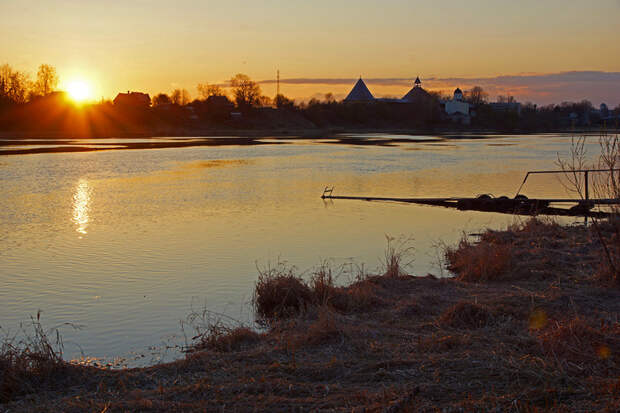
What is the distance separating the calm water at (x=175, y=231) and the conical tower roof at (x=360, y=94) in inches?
4217

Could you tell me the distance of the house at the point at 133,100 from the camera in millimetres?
110812

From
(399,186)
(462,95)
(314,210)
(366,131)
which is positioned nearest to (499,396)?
(314,210)

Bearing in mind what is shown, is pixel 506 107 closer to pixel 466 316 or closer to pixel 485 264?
pixel 485 264

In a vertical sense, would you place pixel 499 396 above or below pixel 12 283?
above

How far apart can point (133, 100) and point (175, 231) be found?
102m

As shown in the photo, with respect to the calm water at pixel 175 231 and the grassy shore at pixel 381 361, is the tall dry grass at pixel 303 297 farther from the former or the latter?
the calm water at pixel 175 231

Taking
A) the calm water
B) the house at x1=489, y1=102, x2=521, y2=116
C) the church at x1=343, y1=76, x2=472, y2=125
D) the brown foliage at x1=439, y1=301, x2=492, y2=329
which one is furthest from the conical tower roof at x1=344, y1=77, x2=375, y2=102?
the brown foliage at x1=439, y1=301, x2=492, y2=329

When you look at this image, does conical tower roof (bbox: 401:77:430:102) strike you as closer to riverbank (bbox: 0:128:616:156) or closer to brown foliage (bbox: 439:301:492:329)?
riverbank (bbox: 0:128:616:156)

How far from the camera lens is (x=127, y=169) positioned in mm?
37625

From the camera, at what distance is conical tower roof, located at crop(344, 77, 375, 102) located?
144 metres

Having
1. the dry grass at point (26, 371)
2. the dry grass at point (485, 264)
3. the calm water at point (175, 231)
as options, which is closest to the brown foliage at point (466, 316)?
the dry grass at point (485, 264)

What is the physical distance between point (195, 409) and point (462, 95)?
167490mm

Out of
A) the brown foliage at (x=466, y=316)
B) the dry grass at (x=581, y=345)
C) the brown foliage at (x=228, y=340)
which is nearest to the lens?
the dry grass at (x=581, y=345)

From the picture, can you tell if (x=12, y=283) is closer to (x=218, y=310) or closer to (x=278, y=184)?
(x=218, y=310)
